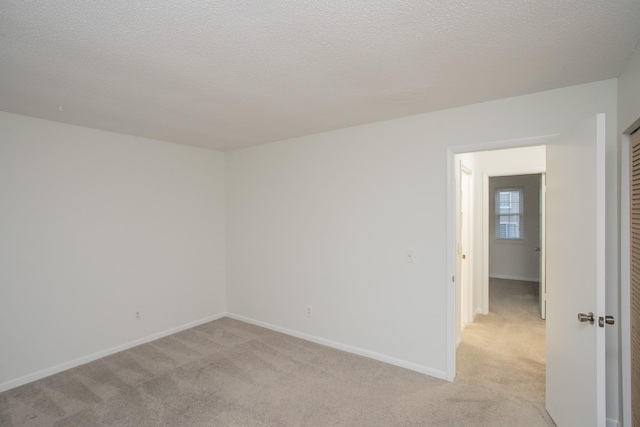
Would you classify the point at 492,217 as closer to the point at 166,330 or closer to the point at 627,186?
the point at 627,186

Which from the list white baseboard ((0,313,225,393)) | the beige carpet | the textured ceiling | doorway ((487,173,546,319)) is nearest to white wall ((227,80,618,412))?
the textured ceiling

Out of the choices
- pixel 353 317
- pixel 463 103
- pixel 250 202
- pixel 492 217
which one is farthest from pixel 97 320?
pixel 492 217

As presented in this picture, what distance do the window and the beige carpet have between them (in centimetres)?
431

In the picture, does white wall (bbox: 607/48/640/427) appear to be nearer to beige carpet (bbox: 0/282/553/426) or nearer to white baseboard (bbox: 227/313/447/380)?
beige carpet (bbox: 0/282/553/426)

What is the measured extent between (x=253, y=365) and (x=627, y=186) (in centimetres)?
325

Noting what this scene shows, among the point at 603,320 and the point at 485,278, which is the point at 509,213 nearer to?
the point at 485,278

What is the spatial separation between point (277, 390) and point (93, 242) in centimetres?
243

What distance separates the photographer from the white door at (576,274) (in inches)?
66.8

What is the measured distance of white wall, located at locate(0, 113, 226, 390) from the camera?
2.83 m

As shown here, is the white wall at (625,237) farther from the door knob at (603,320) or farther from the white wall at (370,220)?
the door knob at (603,320)

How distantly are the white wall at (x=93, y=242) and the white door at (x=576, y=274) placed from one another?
3921 millimetres

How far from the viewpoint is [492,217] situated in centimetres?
755

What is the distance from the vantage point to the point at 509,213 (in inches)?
291

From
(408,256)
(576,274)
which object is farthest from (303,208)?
(576,274)
